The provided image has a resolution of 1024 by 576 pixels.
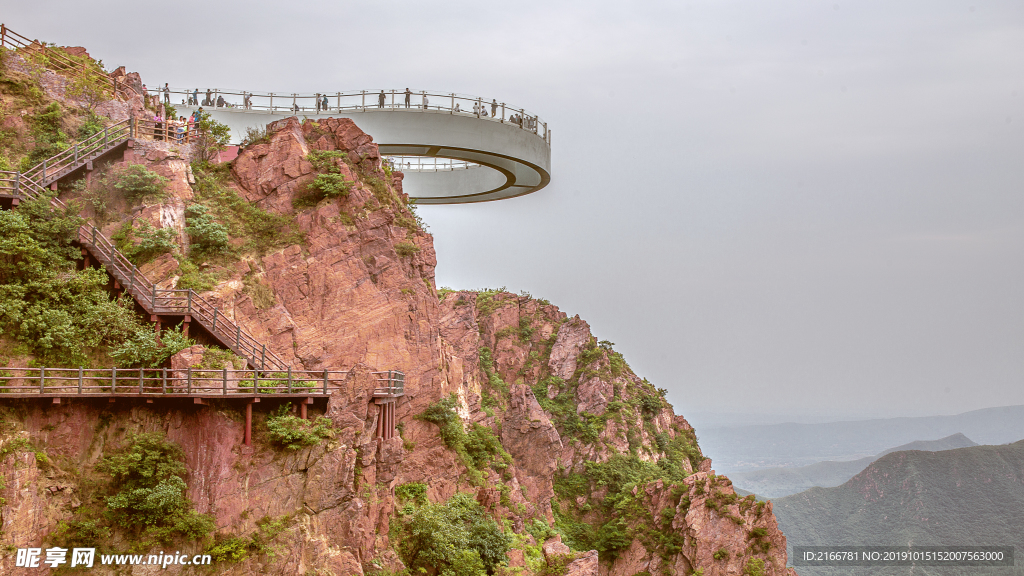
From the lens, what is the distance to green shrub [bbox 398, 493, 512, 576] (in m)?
25.2

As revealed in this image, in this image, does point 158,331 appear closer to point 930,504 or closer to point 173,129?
point 173,129

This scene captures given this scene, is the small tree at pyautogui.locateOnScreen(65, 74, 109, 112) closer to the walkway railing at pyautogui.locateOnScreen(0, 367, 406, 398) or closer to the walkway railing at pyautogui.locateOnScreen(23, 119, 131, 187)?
the walkway railing at pyautogui.locateOnScreen(23, 119, 131, 187)

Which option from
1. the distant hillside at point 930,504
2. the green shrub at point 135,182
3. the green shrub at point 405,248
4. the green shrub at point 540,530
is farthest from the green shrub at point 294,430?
the distant hillside at point 930,504

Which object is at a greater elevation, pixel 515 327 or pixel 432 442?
pixel 515 327

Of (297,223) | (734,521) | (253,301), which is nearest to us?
(253,301)

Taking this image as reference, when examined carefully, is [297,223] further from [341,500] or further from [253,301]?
[341,500]

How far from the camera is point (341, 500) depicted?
21.2 metres

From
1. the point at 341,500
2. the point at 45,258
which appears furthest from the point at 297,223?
the point at 341,500

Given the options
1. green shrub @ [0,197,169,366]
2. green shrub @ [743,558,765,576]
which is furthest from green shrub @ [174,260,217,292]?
green shrub @ [743,558,765,576]

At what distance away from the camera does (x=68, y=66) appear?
28359 millimetres

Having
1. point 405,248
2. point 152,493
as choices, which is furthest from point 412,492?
point 152,493

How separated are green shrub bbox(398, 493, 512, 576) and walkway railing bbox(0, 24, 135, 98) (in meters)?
19.5

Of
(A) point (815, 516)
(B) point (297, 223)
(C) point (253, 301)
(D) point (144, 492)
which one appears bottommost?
(A) point (815, 516)

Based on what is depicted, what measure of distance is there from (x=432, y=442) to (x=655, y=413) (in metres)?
34.9
